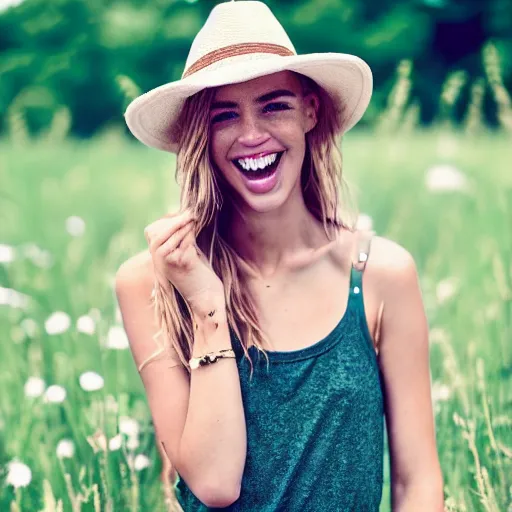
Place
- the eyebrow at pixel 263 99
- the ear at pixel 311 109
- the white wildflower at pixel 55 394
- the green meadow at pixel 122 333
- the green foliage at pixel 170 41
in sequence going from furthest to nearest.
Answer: the green foliage at pixel 170 41, the white wildflower at pixel 55 394, the green meadow at pixel 122 333, the ear at pixel 311 109, the eyebrow at pixel 263 99

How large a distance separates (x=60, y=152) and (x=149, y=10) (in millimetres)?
5180

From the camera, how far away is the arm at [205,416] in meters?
1.59

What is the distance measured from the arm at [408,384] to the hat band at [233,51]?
1.57 feet

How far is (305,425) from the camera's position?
1661 millimetres

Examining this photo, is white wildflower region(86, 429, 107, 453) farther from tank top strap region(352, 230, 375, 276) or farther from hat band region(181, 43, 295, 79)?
hat band region(181, 43, 295, 79)

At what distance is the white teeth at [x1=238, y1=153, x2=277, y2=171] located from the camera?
66.1 inches

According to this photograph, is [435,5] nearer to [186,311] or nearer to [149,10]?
[149,10]

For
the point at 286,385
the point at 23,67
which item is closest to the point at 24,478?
the point at 286,385

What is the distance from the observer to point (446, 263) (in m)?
3.45

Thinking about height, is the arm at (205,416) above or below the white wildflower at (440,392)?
above

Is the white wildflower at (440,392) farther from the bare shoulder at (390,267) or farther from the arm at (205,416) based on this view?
the arm at (205,416)

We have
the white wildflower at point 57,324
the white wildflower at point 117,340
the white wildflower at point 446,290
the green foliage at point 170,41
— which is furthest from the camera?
the green foliage at point 170,41

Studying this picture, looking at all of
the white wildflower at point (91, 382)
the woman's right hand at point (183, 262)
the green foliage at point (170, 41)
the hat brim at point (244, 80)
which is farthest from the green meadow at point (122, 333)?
the green foliage at point (170, 41)

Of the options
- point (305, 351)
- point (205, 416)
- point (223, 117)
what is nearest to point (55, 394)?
point (205, 416)
